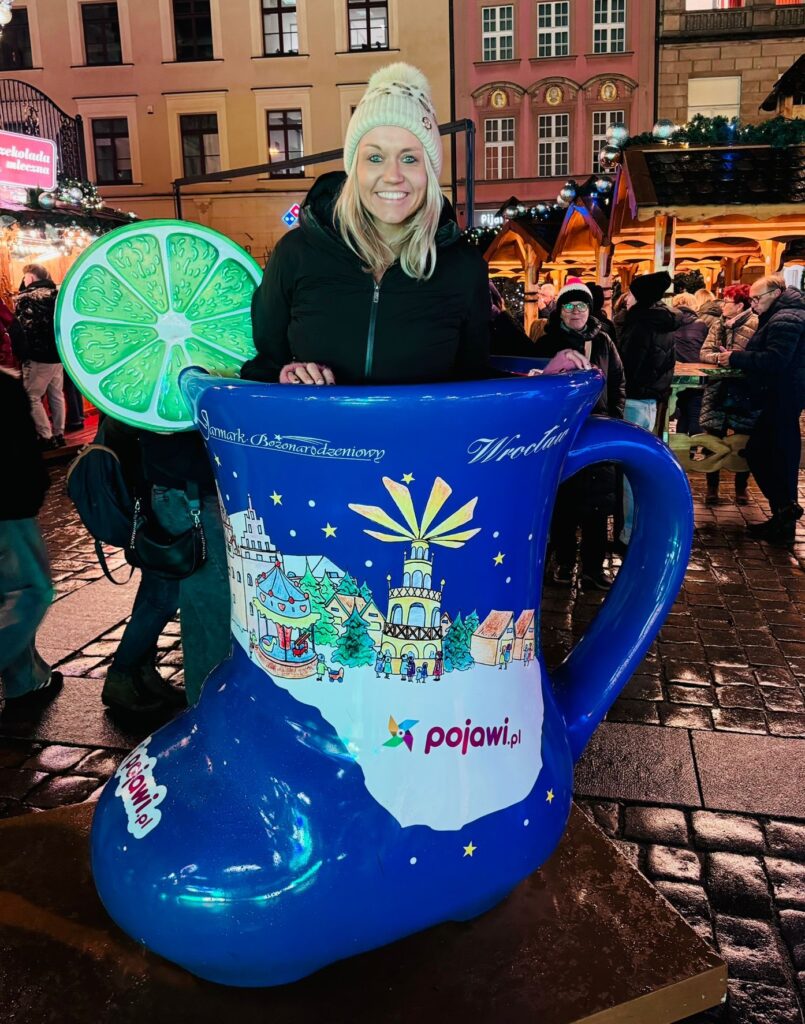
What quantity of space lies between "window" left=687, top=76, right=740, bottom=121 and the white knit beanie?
26.3 m

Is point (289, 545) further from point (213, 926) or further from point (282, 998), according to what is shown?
point (282, 998)

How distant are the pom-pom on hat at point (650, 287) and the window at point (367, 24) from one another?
21.3 metres

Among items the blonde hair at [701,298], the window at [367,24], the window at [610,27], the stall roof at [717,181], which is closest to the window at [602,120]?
the window at [610,27]

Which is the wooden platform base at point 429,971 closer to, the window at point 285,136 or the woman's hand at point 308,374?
the woman's hand at point 308,374

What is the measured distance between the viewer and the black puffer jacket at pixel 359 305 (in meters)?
1.31

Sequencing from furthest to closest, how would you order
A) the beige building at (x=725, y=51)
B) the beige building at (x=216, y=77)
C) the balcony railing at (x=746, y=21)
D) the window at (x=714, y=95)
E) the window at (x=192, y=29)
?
the window at (x=714, y=95) < the window at (x=192, y=29) < the beige building at (x=216, y=77) < the beige building at (x=725, y=51) < the balcony railing at (x=746, y=21)

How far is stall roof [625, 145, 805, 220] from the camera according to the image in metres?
6.91

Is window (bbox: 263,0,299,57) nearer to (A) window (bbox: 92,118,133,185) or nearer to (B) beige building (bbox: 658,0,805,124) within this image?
(A) window (bbox: 92,118,133,185)

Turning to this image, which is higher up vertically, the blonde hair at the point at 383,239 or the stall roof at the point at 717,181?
the stall roof at the point at 717,181

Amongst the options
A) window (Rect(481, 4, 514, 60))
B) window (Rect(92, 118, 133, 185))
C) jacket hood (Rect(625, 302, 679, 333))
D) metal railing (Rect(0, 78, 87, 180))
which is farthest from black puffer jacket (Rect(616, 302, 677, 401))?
window (Rect(92, 118, 133, 185))

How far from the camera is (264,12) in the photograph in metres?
23.6

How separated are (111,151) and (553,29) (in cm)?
1321

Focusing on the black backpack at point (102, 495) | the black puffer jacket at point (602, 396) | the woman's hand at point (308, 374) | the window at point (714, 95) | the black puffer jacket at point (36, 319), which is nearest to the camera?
the woman's hand at point (308, 374)

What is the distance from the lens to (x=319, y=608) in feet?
3.47
